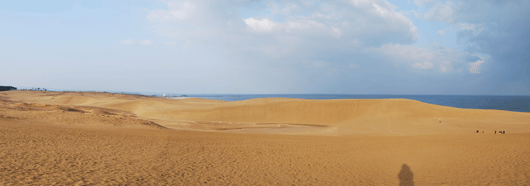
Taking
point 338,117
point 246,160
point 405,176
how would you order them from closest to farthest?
point 405,176 < point 246,160 < point 338,117

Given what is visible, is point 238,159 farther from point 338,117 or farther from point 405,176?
point 338,117

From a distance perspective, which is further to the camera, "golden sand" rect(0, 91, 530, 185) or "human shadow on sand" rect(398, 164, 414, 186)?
"human shadow on sand" rect(398, 164, 414, 186)

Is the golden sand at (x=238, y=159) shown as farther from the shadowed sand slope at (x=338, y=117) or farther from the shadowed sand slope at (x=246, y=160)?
the shadowed sand slope at (x=338, y=117)

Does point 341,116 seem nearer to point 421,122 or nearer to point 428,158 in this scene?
point 421,122

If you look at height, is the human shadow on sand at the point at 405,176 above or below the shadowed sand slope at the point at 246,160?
below

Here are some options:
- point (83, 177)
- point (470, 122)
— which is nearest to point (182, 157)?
point (83, 177)

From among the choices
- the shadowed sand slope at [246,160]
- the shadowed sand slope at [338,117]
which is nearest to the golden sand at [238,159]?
the shadowed sand slope at [246,160]

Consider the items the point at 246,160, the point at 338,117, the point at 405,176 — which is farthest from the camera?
the point at 338,117

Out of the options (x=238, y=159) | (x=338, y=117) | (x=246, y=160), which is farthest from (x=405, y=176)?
(x=338, y=117)

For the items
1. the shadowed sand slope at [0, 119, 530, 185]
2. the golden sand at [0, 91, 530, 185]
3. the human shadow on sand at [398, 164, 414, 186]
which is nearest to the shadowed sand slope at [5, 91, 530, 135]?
the golden sand at [0, 91, 530, 185]

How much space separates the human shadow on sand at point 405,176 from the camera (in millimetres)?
8586

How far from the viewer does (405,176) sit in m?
9.35

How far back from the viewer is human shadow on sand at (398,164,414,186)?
8586 millimetres

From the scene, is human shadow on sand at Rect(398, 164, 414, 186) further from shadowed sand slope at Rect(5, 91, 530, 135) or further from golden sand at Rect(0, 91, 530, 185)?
shadowed sand slope at Rect(5, 91, 530, 135)
